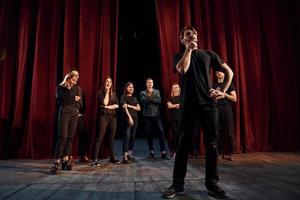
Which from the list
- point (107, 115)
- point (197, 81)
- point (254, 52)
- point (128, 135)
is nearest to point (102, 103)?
point (107, 115)

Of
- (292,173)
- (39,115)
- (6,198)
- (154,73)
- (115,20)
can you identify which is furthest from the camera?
(154,73)

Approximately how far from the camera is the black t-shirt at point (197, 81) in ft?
7.05

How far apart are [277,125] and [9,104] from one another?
200 inches

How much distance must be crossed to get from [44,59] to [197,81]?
370cm

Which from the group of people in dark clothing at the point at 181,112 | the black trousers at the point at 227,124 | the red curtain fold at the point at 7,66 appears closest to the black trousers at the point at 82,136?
the group of people in dark clothing at the point at 181,112

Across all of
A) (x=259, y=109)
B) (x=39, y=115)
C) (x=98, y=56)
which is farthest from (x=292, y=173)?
(x=39, y=115)

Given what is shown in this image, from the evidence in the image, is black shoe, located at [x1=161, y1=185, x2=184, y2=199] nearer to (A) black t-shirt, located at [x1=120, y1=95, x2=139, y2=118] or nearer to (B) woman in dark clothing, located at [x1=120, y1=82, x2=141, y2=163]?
(B) woman in dark clothing, located at [x1=120, y1=82, x2=141, y2=163]

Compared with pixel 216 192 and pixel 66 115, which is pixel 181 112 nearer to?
pixel 216 192

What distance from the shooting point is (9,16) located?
5.07 metres

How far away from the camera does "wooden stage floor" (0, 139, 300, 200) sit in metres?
2.16

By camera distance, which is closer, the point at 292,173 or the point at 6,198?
the point at 6,198

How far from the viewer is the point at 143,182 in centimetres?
267

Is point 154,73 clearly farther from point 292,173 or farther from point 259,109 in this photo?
point 292,173

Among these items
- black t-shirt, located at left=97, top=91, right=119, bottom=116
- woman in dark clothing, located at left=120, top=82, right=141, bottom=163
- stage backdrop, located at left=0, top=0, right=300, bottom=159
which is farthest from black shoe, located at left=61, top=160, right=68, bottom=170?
stage backdrop, located at left=0, top=0, right=300, bottom=159
